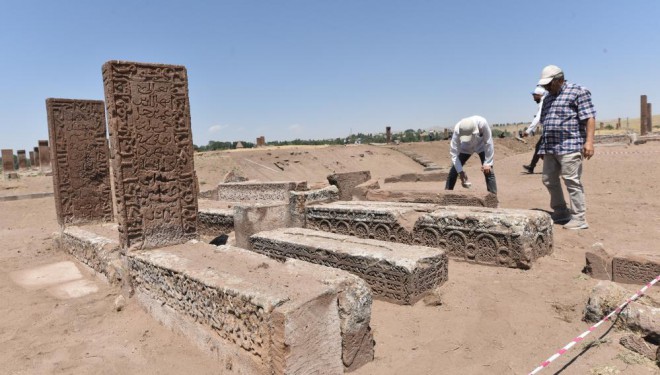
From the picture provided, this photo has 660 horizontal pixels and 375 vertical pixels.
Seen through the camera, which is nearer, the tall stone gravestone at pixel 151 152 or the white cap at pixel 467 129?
the tall stone gravestone at pixel 151 152

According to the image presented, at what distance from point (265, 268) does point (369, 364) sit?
3.28 ft

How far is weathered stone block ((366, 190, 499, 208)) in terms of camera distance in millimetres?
5473

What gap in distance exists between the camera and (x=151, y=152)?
4.11 meters

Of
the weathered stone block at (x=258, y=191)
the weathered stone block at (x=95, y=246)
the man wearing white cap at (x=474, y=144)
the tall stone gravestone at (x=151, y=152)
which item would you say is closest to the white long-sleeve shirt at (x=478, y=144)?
the man wearing white cap at (x=474, y=144)

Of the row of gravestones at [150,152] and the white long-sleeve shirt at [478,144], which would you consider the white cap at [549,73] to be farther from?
the row of gravestones at [150,152]

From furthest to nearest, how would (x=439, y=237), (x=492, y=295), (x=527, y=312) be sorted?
(x=439, y=237) → (x=492, y=295) → (x=527, y=312)

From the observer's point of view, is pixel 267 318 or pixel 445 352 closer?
pixel 267 318

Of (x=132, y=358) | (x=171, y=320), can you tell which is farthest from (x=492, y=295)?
(x=132, y=358)

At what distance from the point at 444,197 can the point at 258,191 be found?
5.06 metres

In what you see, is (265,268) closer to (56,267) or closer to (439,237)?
(439,237)

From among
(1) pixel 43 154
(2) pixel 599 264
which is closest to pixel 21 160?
(1) pixel 43 154

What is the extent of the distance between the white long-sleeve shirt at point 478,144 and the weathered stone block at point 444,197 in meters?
0.81

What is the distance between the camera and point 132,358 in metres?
3.00

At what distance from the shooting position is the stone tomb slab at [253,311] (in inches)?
91.4
